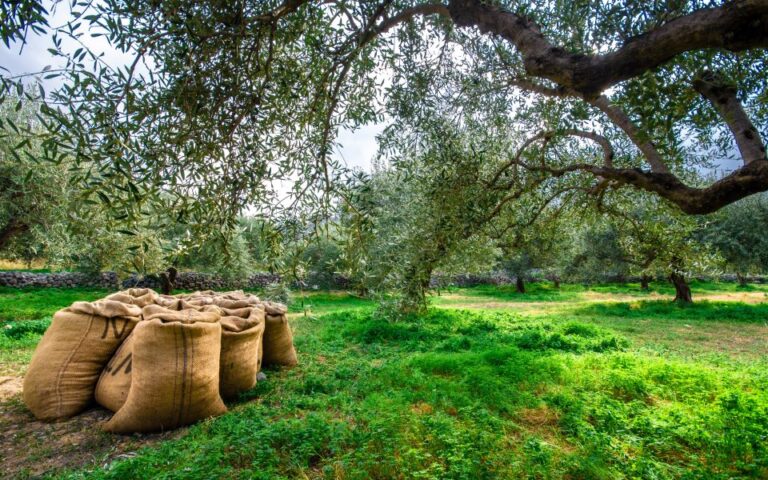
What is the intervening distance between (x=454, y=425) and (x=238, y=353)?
11.9 feet

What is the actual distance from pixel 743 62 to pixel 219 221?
229 inches

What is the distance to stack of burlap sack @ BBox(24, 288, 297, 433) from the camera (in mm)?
5133

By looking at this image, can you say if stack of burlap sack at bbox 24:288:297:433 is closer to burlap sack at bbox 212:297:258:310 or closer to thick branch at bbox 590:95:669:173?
burlap sack at bbox 212:297:258:310

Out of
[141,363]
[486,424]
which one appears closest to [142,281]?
[141,363]

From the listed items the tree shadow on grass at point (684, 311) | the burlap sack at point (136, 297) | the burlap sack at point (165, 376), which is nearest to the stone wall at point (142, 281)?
the tree shadow on grass at point (684, 311)

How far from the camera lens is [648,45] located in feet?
8.95

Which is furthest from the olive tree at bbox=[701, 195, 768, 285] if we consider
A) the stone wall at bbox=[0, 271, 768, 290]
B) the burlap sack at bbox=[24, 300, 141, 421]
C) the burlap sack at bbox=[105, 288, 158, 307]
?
the burlap sack at bbox=[24, 300, 141, 421]

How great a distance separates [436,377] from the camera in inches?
263

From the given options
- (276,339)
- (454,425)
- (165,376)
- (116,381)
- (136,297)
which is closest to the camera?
(454,425)

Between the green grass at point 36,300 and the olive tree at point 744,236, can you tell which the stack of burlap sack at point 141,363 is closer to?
the green grass at point 36,300

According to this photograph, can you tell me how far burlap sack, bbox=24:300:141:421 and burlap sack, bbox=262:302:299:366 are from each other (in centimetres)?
254

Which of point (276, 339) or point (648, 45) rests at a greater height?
point (648, 45)

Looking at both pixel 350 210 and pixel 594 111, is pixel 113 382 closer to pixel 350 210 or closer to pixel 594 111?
pixel 350 210

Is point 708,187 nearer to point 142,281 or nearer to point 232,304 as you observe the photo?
point 232,304
